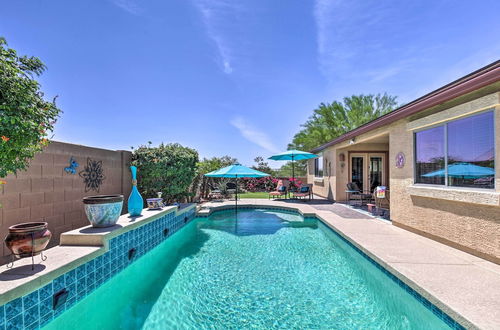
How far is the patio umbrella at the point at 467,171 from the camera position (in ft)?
14.5

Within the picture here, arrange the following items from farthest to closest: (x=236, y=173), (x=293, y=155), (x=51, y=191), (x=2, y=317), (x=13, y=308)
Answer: (x=293, y=155) → (x=236, y=173) → (x=51, y=191) → (x=13, y=308) → (x=2, y=317)

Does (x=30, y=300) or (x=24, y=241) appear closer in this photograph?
(x=30, y=300)

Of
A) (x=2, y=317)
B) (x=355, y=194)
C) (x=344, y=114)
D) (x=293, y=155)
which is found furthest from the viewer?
(x=344, y=114)

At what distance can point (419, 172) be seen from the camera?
6.27 metres

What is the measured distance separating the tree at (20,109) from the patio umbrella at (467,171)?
24.1ft

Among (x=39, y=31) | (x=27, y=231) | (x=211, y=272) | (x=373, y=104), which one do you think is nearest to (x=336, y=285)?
(x=211, y=272)

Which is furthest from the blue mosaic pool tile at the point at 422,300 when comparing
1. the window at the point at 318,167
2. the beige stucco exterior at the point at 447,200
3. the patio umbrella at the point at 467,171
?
the window at the point at 318,167

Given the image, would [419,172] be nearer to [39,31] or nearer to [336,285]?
[336,285]

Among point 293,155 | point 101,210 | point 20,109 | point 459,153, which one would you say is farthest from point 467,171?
point 293,155

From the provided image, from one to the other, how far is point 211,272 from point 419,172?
6120 mm

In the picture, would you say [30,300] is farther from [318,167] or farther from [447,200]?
[318,167]

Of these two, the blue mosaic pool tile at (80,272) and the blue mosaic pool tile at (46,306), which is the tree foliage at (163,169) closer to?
the blue mosaic pool tile at (80,272)

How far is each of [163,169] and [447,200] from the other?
906 cm

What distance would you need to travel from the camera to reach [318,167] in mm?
16953
